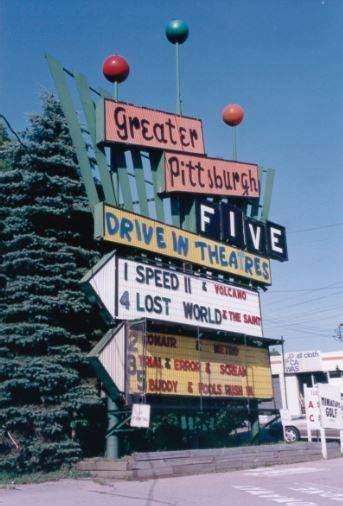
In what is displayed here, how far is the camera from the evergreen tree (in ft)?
41.3

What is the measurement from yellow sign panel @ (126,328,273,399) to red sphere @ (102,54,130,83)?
784cm

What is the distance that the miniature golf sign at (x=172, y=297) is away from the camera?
12.9 meters

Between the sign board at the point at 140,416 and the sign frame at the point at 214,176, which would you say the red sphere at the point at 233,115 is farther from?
the sign board at the point at 140,416

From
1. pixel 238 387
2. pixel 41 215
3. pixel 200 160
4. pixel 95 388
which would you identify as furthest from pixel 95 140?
pixel 238 387

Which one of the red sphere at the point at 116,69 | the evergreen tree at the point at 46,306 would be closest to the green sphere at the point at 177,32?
the red sphere at the point at 116,69

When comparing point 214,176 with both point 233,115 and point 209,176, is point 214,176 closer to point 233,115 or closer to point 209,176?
point 209,176

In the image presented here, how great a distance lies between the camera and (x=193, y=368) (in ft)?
46.3

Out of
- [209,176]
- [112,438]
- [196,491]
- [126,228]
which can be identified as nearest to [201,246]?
[209,176]

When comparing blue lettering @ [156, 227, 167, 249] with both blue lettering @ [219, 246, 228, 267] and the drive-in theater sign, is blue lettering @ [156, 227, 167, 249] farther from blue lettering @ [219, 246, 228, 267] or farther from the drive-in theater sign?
blue lettering @ [219, 246, 228, 267]

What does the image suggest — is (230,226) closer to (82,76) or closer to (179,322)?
(179,322)

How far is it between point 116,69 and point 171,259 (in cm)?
592

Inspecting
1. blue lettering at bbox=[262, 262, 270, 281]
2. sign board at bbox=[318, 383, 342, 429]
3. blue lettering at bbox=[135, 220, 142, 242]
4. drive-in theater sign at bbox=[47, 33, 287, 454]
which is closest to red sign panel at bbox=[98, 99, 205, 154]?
drive-in theater sign at bbox=[47, 33, 287, 454]

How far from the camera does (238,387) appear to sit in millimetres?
15352

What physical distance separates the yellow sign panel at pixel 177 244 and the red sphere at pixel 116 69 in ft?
15.7
